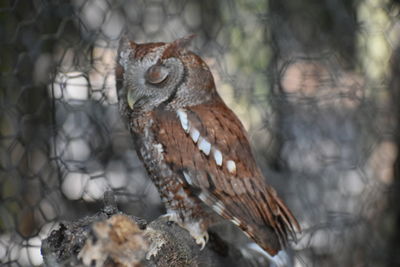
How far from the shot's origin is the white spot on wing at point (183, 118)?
2.80 feet

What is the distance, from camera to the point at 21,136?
3.67 feet

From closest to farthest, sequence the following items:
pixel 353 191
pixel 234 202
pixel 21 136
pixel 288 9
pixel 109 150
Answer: pixel 234 202 → pixel 21 136 → pixel 109 150 → pixel 288 9 → pixel 353 191

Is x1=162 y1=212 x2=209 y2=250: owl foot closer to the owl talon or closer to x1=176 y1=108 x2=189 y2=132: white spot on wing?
the owl talon

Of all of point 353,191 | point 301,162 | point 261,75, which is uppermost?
point 261,75

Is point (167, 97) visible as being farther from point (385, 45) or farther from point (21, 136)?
point (385, 45)

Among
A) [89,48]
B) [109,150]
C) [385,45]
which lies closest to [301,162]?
[385,45]

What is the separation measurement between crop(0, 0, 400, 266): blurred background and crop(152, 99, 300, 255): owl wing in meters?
0.36

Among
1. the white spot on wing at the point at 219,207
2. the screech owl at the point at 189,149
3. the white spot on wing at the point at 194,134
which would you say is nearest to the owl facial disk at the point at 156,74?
the screech owl at the point at 189,149

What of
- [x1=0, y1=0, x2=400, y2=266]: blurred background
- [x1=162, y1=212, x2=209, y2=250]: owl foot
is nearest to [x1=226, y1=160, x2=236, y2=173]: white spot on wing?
[x1=162, y1=212, x2=209, y2=250]: owl foot

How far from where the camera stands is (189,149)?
84cm

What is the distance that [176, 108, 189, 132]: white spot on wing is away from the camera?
2.80 ft

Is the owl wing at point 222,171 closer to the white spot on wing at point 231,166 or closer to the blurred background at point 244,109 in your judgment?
the white spot on wing at point 231,166

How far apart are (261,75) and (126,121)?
519 millimetres

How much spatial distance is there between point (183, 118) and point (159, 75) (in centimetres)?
9
